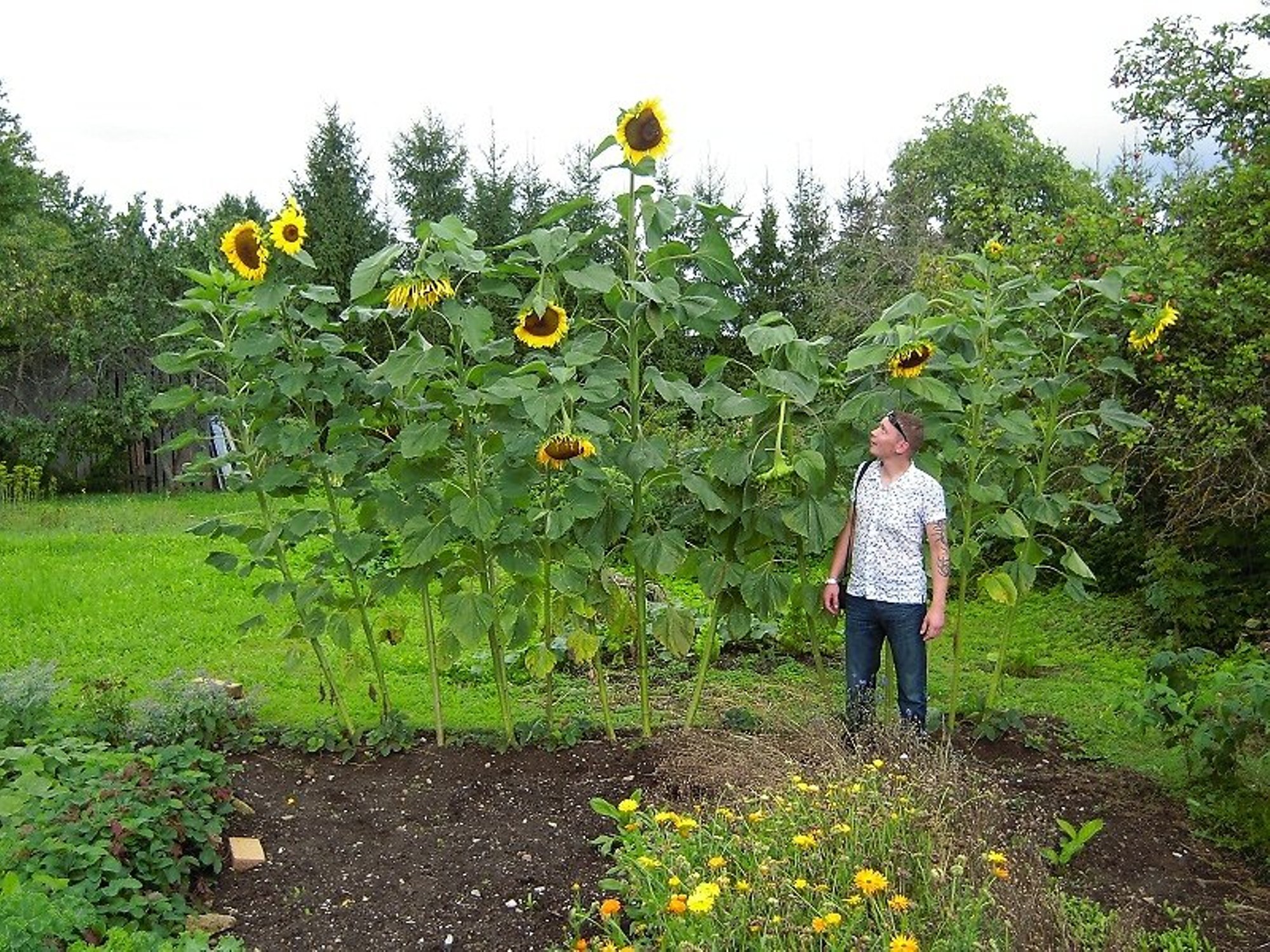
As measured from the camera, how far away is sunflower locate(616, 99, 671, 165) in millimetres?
3465

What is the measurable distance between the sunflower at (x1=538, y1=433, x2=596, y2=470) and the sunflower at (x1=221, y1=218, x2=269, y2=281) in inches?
44.4

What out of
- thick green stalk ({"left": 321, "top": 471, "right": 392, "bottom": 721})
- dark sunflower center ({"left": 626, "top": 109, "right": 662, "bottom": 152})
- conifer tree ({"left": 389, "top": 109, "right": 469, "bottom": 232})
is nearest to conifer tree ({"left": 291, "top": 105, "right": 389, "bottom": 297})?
conifer tree ({"left": 389, "top": 109, "right": 469, "bottom": 232})

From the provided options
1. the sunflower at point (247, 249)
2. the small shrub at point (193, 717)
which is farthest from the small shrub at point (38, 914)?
the sunflower at point (247, 249)

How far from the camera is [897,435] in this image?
12.3ft

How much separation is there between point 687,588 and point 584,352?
14.7ft

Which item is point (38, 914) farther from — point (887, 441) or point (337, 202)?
point (337, 202)

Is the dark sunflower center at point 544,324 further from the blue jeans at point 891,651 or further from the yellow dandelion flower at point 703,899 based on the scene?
the yellow dandelion flower at point 703,899

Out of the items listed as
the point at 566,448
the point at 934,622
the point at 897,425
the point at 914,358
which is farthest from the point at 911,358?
the point at 566,448

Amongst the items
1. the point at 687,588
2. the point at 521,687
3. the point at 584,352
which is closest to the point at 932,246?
the point at 687,588

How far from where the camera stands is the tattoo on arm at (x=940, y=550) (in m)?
3.81

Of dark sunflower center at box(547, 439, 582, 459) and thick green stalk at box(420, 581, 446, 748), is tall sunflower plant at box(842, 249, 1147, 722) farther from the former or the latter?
thick green stalk at box(420, 581, 446, 748)

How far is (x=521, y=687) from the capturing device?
5426 mm

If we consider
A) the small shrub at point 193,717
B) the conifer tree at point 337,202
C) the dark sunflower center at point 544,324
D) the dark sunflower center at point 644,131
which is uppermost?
the conifer tree at point 337,202

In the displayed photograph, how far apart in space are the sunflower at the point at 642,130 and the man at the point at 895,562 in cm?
121
